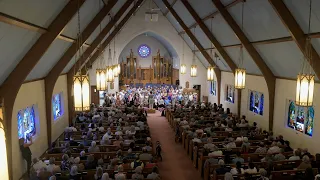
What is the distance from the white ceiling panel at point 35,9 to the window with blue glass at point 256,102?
36.6 ft

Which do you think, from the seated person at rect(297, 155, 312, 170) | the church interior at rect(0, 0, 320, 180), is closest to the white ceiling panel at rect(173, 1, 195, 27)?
the church interior at rect(0, 0, 320, 180)

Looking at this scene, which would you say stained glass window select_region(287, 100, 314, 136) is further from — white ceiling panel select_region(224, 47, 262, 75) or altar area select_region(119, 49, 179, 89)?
altar area select_region(119, 49, 179, 89)

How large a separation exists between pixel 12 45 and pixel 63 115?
9.00m

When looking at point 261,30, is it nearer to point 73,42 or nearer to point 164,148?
point 164,148

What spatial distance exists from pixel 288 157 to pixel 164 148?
5474 millimetres

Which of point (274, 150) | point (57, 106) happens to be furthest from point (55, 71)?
point (274, 150)

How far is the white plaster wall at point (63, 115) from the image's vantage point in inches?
545

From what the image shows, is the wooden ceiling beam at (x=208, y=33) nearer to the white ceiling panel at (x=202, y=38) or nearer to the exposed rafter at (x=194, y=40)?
the white ceiling panel at (x=202, y=38)

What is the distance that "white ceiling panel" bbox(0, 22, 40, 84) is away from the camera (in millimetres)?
6543

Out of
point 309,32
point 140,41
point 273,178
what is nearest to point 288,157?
point 273,178

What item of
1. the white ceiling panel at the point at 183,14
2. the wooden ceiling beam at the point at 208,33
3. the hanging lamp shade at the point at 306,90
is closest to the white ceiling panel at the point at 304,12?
the hanging lamp shade at the point at 306,90

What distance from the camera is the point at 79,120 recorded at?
1495 centimetres

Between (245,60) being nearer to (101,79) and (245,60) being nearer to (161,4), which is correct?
(101,79)

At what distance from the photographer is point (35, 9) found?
277 inches
